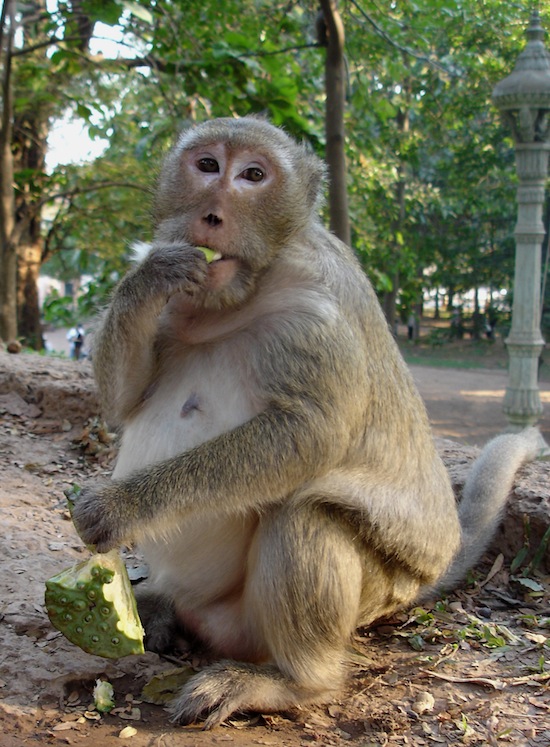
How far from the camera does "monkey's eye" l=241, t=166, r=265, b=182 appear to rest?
2795mm

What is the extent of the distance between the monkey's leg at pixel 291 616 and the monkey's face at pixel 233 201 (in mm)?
868

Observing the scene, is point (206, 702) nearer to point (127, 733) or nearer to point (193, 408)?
point (127, 733)

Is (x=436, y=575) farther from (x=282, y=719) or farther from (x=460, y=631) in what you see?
(x=282, y=719)

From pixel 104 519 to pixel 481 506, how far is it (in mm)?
1964

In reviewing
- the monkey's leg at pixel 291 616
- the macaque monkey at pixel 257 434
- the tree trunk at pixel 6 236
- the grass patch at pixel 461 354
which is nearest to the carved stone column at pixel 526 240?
the tree trunk at pixel 6 236

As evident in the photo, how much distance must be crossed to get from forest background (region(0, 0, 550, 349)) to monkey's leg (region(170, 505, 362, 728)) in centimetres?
151

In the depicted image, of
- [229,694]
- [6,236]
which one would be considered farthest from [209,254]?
[6,236]

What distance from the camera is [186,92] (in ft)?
22.9

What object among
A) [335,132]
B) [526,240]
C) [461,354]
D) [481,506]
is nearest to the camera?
[481,506]

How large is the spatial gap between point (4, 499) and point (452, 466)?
8.26 ft

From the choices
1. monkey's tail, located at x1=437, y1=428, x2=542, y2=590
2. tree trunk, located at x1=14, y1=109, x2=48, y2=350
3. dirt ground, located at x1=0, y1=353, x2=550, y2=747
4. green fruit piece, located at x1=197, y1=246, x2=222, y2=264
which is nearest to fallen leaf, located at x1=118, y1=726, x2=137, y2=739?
dirt ground, located at x1=0, y1=353, x2=550, y2=747

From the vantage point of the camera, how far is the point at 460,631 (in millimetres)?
3342

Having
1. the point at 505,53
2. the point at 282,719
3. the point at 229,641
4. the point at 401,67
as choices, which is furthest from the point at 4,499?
the point at 505,53

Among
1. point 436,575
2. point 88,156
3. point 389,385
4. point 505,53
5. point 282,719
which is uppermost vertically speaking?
point 505,53
